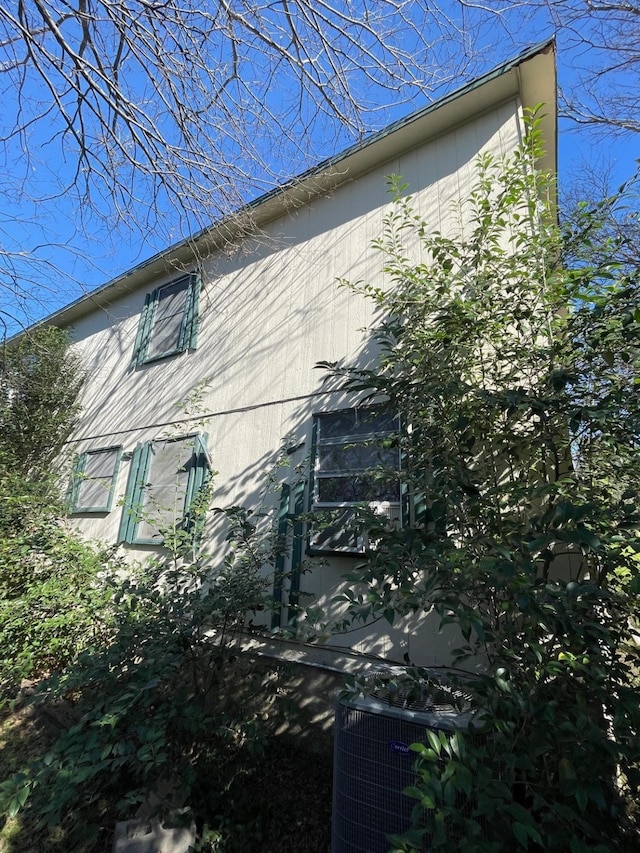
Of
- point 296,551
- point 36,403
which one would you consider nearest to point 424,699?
point 296,551

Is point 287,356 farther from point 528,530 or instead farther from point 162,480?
point 528,530

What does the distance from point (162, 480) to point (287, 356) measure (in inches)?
87.2

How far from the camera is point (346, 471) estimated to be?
358 cm

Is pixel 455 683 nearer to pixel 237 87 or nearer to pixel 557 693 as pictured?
pixel 557 693

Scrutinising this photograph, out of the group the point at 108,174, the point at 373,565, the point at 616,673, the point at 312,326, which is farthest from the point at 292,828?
the point at 108,174

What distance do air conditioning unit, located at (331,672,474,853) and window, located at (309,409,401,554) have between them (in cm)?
130

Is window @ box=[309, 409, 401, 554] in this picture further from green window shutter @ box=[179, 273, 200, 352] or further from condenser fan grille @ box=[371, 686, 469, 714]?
green window shutter @ box=[179, 273, 200, 352]

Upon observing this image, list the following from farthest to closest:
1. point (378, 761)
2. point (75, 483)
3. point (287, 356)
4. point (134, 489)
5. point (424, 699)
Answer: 1. point (75, 483)
2. point (134, 489)
3. point (287, 356)
4. point (424, 699)
5. point (378, 761)

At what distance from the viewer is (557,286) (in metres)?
2.45

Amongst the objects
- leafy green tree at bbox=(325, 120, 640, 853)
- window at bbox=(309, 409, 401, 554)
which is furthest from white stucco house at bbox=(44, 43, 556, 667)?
leafy green tree at bbox=(325, 120, 640, 853)

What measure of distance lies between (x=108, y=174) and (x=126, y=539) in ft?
12.8

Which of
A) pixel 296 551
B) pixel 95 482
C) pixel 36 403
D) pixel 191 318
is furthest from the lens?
pixel 36 403

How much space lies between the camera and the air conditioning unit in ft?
5.49

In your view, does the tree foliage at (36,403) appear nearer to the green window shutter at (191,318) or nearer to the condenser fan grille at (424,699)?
the green window shutter at (191,318)
